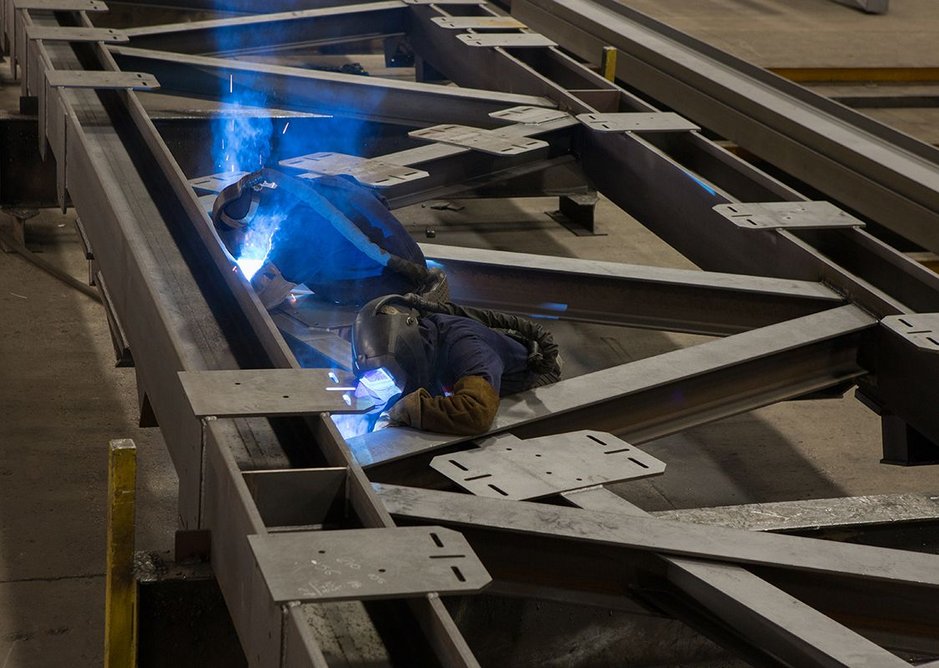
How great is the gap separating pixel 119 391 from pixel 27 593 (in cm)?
120

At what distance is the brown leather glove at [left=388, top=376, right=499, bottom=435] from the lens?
8.61ft

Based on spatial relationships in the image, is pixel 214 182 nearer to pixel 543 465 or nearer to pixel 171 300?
pixel 171 300

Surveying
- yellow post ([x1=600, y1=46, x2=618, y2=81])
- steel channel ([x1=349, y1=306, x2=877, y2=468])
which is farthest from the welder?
yellow post ([x1=600, y1=46, x2=618, y2=81])

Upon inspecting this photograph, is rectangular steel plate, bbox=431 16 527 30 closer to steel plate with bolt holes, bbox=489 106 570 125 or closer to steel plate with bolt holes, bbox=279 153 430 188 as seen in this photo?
steel plate with bolt holes, bbox=489 106 570 125

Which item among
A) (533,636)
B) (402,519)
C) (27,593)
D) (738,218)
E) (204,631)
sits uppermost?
(738,218)

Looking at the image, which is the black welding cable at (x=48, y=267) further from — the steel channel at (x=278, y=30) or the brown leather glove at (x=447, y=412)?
the brown leather glove at (x=447, y=412)

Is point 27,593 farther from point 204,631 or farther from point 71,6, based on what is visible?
point 71,6

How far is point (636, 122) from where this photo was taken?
A: 4488 millimetres

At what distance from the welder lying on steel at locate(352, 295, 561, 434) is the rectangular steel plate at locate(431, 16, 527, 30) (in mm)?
2964

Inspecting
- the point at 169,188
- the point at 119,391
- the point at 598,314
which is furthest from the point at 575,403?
the point at 119,391

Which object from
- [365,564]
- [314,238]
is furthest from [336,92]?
[365,564]

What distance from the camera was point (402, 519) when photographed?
2301 mm

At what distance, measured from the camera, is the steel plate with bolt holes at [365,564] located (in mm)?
1695

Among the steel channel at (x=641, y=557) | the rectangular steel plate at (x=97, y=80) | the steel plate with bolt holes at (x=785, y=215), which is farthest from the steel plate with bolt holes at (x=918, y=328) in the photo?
the rectangular steel plate at (x=97, y=80)
